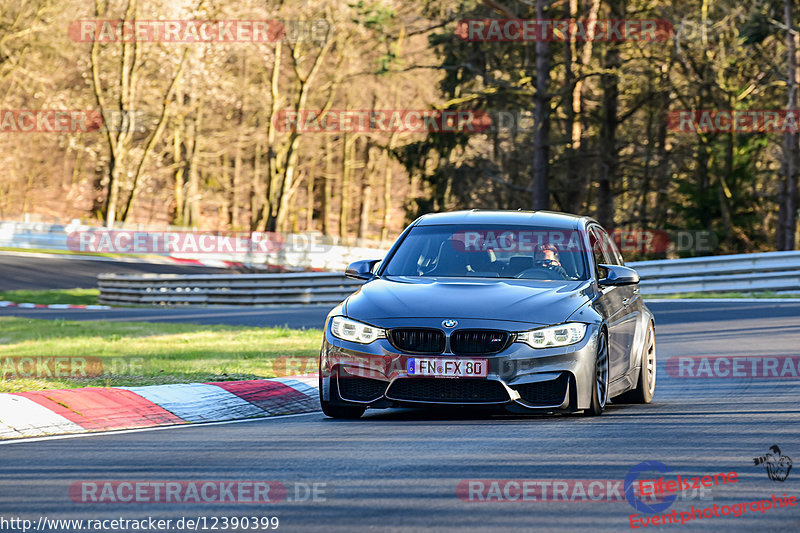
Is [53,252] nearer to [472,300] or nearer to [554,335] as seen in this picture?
[472,300]

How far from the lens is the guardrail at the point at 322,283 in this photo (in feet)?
81.5

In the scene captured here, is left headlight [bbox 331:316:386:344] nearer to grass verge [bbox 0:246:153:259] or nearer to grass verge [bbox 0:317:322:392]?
grass verge [bbox 0:317:322:392]

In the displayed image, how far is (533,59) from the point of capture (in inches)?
1555

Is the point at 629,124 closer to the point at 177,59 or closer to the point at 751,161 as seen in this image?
the point at 751,161

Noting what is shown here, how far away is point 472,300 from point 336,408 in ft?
4.28

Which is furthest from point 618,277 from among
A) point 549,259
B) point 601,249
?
point 601,249

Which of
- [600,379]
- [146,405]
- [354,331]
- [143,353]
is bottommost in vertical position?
[143,353]

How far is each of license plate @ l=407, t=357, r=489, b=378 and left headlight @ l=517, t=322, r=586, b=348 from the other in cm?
33

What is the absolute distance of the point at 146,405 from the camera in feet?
29.5

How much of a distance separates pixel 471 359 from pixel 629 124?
3624cm

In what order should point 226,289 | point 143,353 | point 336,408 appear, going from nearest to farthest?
1. point 336,408
2. point 143,353
3. point 226,289

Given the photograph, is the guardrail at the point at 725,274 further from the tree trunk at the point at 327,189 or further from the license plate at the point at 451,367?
the tree trunk at the point at 327,189

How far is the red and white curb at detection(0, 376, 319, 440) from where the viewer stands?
8.17 m

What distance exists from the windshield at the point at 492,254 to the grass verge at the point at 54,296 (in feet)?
77.7
